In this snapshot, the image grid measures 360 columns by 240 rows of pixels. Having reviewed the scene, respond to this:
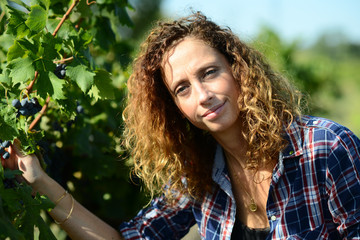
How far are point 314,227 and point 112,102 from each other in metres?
1.49

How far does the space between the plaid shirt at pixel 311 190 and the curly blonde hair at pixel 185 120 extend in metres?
0.09

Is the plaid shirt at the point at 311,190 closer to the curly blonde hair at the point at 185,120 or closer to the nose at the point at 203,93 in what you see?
the curly blonde hair at the point at 185,120

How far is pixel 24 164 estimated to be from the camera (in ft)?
6.28

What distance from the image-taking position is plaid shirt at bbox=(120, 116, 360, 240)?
6.44ft

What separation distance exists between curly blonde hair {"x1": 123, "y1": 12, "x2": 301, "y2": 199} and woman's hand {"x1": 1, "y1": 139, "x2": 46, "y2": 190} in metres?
0.60

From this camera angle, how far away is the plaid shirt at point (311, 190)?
196 cm

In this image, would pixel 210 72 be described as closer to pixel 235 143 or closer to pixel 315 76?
pixel 235 143

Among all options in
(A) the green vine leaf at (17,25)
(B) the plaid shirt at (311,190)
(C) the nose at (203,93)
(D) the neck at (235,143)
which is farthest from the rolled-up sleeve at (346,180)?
(A) the green vine leaf at (17,25)

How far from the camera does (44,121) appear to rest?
98.3 inches

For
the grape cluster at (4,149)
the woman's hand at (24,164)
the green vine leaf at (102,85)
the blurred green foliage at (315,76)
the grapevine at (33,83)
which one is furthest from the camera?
the blurred green foliage at (315,76)

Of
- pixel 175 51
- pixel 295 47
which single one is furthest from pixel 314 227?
pixel 295 47

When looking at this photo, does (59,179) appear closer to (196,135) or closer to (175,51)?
(196,135)

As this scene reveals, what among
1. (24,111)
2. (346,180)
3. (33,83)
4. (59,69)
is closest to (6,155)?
(24,111)

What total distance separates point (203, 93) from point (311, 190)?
626mm
